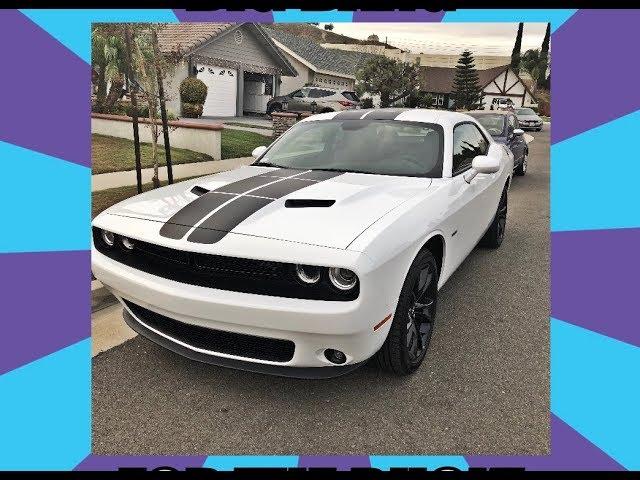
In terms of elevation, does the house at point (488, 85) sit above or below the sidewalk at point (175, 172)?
above

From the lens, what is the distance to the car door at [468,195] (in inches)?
127

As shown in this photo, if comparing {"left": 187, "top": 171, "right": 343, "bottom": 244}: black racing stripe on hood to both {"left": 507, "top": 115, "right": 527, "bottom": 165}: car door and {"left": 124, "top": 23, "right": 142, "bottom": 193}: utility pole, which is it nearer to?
{"left": 124, "top": 23, "right": 142, "bottom": 193}: utility pole

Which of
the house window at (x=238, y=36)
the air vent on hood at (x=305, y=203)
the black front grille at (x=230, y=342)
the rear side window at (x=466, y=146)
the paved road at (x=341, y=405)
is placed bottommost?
the paved road at (x=341, y=405)

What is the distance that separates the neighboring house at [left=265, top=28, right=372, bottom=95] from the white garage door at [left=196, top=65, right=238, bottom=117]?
1.30 ft

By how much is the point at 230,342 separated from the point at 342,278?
64cm

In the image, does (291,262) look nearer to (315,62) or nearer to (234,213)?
(234,213)

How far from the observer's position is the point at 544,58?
2609 mm

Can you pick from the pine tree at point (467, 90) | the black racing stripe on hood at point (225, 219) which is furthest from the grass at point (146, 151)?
the pine tree at point (467, 90)

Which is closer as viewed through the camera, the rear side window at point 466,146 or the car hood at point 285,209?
the car hood at point 285,209

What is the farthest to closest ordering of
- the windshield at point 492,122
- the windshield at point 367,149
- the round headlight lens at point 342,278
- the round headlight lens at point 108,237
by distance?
the windshield at point 492,122 → the windshield at point 367,149 → the round headlight lens at point 108,237 → the round headlight lens at point 342,278

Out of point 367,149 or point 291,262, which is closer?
point 291,262

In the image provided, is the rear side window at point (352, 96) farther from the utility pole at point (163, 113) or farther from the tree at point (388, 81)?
the utility pole at point (163, 113)

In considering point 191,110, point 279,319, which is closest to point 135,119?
point 191,110

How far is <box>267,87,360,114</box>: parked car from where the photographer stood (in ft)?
13.4
